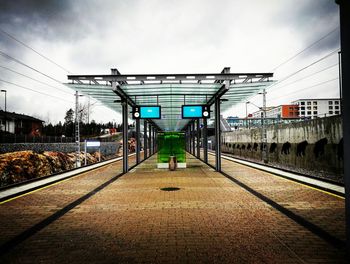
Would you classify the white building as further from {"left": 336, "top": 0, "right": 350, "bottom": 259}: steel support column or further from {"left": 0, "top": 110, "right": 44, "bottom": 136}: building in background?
{"left": 336, "top": 0, "right": 350, "bottom": 259}: steel support column

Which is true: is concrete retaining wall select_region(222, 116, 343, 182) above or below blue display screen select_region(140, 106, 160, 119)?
below

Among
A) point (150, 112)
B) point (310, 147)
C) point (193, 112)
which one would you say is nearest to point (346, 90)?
point (310, 147)

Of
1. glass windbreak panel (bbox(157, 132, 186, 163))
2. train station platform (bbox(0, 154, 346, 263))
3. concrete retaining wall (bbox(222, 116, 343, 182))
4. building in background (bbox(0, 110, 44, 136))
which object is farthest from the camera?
building in background (bbox(0, 110, 44, 136))

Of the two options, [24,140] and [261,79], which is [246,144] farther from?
[24,140]

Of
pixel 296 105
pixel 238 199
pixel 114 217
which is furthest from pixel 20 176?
pixel 296 105

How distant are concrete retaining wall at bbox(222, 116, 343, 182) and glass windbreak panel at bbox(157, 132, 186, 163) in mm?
6976

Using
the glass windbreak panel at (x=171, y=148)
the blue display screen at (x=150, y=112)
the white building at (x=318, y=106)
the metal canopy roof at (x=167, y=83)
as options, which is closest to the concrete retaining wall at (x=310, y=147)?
the metal canopy roof at (x=167, y=83)

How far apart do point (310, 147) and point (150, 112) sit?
9571 mm

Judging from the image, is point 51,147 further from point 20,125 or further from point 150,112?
point 20,125

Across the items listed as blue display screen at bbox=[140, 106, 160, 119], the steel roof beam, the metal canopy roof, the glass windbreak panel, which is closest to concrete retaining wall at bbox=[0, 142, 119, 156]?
the metal canopy roof

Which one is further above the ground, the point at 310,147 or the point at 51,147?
the point at 310,147

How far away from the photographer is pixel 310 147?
13.8 m

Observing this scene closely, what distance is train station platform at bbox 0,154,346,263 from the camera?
13.5ft

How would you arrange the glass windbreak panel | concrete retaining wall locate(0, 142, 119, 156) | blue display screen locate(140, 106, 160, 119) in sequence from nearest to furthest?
blue display screen locate(140, 106, 160, 119) < the glass windbreak panel < concrete retaining wall locate(0, 142, 119, 156)
